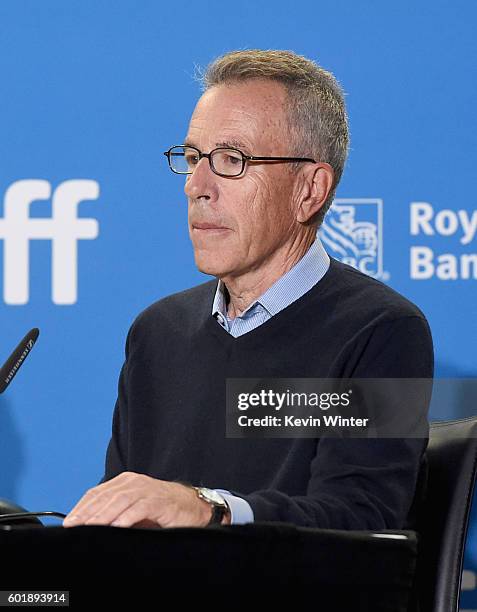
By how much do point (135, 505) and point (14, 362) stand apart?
48cm

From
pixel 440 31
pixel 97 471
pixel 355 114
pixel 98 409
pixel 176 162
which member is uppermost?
pixel 440 31

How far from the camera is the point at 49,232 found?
2146 mm

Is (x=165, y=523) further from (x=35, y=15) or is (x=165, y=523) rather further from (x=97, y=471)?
(x=35, y=15)

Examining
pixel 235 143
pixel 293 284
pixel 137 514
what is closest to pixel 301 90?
pixel 235 143

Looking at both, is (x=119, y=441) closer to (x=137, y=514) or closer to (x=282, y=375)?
(x=282, y=375)

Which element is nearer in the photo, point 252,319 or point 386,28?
point 252,319

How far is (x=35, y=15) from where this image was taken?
2.19 meters

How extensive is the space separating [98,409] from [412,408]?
1.14 meters

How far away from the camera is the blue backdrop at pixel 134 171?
2117 mm

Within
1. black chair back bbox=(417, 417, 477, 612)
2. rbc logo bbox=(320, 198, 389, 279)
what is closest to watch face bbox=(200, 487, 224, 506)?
black chair back bbox=(417, 417, 477, 612)

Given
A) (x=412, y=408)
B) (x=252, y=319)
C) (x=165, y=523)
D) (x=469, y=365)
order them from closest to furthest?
(x=165, y=523) → (x=412, y=408) → (x=252, y=319) → (x=469, y=365)

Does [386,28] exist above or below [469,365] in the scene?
above

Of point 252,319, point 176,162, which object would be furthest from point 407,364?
point 176,162

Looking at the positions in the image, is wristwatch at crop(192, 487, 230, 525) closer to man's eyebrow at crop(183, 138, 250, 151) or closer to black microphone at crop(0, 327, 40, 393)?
black microphone at crop(0, 327, 40, 393)
